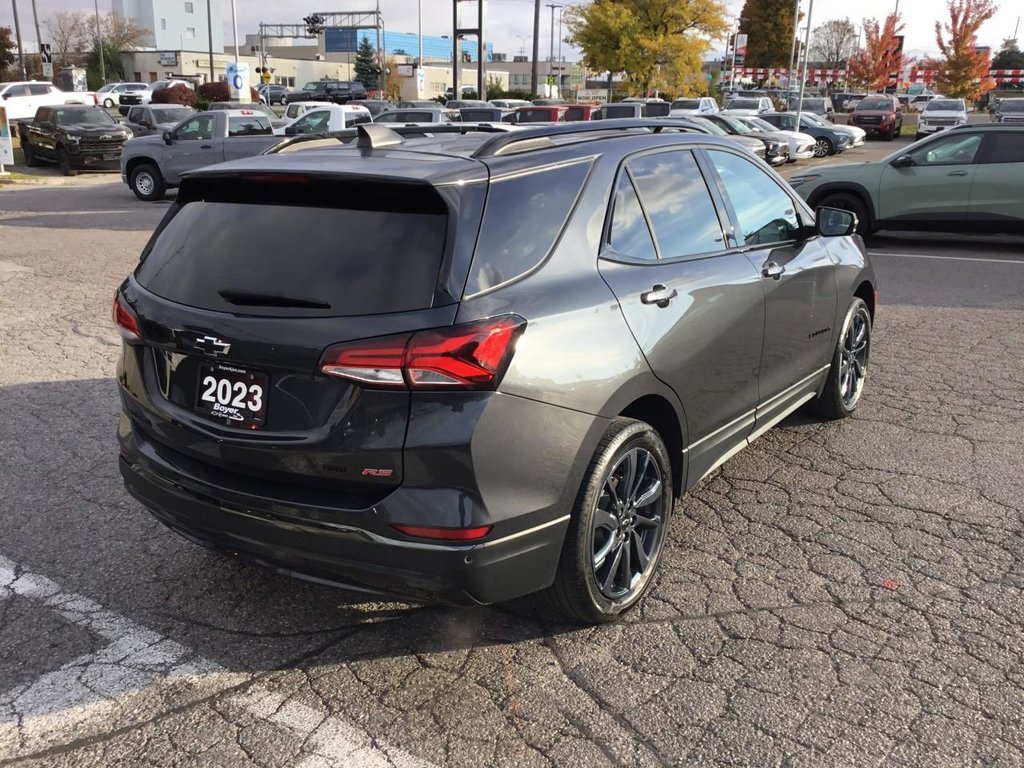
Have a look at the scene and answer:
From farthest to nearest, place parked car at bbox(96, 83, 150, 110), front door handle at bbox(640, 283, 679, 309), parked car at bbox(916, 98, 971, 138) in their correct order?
parked car at bbox(96, 83, 150, 110) < parked car at bbox(916, 98, 971, 138) < front door handle at bbox(640, 283, 679, 309)

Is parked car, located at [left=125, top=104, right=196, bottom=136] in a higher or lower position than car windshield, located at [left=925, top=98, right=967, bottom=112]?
lower

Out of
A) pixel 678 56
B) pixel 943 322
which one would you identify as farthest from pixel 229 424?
pixel 678 56

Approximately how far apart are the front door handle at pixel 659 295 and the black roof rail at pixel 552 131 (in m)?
0.67

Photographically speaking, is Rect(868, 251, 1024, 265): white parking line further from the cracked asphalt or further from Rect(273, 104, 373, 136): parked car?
Rect(273, 104, 373, 136): parked car

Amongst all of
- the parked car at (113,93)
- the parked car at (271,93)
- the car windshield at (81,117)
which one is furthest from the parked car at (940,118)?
the parked car at (113,93)

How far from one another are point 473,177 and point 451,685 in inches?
66.3

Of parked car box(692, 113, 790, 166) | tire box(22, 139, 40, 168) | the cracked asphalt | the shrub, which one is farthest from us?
the shrub

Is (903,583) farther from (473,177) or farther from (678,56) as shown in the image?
(678,56)

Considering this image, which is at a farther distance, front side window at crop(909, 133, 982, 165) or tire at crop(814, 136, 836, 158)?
tire at crop(814, 136, 836, 158)

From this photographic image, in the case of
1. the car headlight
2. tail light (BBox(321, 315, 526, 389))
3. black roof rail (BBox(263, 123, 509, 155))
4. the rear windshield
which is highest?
black roof rail (BBox(263, 123, 509, 155))

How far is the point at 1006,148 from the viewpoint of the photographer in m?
12.2

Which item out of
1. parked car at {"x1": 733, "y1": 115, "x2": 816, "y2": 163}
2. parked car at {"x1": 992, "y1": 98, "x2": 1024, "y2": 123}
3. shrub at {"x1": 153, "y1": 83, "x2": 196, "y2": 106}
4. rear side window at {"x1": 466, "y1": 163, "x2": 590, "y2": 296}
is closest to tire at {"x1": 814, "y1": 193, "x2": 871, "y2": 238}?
rear side window at {"x1": 466, "y1": 163, "x2": 590, "y2": 296}

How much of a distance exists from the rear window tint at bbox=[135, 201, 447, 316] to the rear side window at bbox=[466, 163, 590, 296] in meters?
0.15

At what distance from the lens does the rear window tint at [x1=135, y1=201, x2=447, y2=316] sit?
2.79 metres
